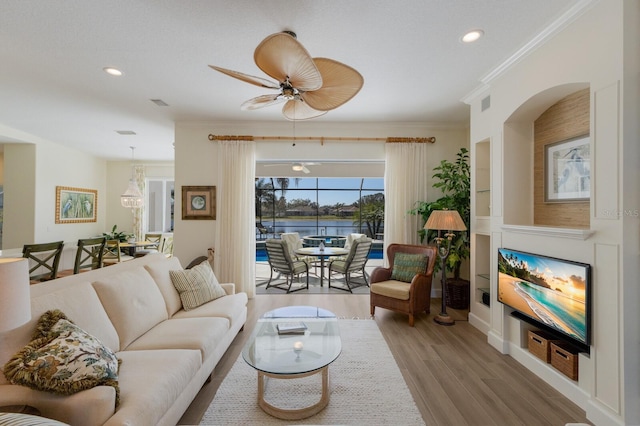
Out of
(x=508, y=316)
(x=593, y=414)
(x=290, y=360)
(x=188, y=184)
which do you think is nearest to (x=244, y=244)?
(x=188, y=184)

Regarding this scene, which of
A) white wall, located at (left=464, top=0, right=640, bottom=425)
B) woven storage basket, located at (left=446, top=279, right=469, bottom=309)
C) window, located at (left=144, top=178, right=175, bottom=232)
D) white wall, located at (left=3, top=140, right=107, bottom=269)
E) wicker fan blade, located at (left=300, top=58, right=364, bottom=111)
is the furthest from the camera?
window, located at (left=144, top=178, right=175, bottom=232)

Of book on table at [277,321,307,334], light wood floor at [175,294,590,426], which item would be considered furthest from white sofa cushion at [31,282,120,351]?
book on table at [277,321,307,334]

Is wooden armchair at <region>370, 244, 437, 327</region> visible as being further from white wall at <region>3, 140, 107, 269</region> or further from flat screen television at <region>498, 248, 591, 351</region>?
white wall at <region>3, 140, 107, 269</region>

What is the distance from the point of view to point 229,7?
6.79 feet

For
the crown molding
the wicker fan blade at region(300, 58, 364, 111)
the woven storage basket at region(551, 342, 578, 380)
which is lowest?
the woven storage basket at region(551, 342, 578, 380)

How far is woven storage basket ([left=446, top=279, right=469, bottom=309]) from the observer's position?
13.5 feet

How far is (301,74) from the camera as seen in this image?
1894mm

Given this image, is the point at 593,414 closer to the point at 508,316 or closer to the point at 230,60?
the point at 508,316

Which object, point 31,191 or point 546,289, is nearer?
point 546,289

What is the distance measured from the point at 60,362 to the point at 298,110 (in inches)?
92.8

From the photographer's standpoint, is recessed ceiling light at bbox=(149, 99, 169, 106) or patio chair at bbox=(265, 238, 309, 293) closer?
recessed ceiling light at bbox=(149, 99, 169, 106)

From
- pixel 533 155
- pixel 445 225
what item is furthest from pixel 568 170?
pixel 445 225

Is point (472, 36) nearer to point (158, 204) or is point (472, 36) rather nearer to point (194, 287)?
point (194, 287)

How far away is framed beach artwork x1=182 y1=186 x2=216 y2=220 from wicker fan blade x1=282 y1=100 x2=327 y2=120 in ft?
8.87
